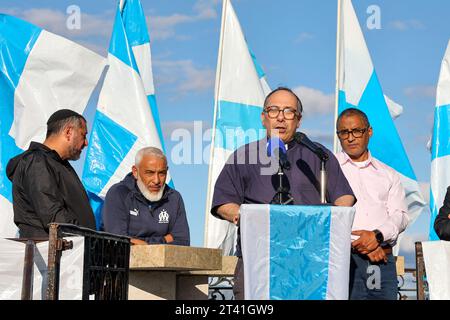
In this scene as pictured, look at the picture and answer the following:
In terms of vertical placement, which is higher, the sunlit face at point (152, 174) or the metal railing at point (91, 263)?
the sunlit face at point (152, 174)

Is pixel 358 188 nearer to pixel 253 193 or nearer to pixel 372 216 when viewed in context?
pixel 372 216

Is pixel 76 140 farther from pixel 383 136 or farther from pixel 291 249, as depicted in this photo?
pixel 383 136

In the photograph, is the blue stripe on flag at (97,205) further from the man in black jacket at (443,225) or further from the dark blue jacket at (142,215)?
the man in black jacket at (443,225)

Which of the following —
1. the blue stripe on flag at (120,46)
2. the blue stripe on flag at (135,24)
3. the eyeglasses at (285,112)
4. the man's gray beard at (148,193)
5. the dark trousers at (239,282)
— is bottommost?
the dark trousers at (239,282)

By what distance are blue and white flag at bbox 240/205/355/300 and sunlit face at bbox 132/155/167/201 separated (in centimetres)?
245

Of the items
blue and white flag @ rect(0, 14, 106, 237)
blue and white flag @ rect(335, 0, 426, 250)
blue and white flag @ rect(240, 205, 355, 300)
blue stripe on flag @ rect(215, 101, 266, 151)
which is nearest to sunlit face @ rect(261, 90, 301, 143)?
blue and white flag @ rect(240, 205, 355, 300)

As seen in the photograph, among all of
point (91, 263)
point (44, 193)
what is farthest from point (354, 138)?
point (91, 263)

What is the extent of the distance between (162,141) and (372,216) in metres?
5.19

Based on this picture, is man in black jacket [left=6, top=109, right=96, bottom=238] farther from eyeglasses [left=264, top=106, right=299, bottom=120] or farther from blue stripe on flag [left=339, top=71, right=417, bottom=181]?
blue stripe on flag [left=339, top=71, right=417, bottom=181]

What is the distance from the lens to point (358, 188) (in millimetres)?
5551

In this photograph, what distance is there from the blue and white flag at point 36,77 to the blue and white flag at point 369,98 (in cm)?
292

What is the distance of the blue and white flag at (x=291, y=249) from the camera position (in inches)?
165

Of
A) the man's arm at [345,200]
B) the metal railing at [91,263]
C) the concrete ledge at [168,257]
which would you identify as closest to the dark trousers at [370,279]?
the man's arm at [345,200]
